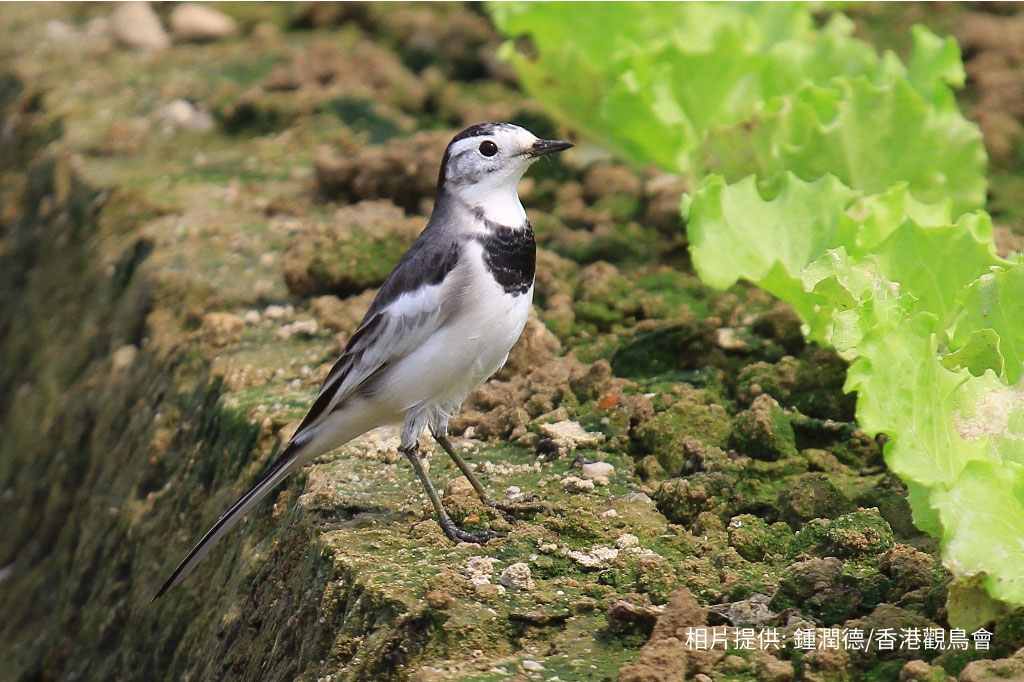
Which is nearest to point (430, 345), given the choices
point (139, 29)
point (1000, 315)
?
point (1000, 315)

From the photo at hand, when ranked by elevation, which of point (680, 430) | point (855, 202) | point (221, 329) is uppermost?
point (855, 202)

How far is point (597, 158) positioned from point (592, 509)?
348cm

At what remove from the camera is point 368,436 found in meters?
5.05

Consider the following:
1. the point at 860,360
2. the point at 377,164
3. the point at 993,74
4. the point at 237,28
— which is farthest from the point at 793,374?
the point at 237,28

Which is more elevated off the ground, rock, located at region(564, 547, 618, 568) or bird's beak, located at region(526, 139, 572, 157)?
bird's beak, located at region(526, 139, 572, 157)

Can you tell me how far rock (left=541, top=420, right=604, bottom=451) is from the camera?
15.2ft

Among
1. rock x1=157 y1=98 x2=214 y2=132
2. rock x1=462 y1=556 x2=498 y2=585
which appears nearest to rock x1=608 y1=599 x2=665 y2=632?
rock x1=462 y1=556 x2=498 y2=585

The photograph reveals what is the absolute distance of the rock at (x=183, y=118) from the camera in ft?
26.3

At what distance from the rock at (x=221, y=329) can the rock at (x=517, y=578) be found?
97.0 inches

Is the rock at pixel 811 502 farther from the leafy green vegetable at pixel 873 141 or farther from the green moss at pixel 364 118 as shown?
the green moss at pixel 364 118

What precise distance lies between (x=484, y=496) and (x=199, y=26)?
6.19 metres

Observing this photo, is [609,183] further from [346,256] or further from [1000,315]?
[1000,315]

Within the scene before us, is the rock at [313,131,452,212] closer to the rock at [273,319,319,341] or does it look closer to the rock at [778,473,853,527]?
the rock at [273,319,319,341]

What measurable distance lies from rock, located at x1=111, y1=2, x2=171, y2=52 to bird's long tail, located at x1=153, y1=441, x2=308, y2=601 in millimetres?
5781
